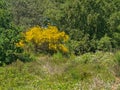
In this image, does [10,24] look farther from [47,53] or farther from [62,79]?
[62,79]

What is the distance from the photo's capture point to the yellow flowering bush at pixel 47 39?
29.0 m

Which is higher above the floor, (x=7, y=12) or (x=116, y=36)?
(x=7, y=12)

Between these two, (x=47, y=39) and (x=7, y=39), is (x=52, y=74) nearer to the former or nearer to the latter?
(x=7, y=39)

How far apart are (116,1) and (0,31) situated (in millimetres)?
12634

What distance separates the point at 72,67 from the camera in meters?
19.8

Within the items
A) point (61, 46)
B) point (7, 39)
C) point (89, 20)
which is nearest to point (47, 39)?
point (61, 46)

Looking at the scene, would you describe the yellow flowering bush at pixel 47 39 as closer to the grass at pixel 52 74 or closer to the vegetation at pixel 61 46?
the vegetation at pixel 61 46

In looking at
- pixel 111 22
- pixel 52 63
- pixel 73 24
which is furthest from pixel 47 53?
pixel 52 63

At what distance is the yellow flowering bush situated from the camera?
29.0 metres

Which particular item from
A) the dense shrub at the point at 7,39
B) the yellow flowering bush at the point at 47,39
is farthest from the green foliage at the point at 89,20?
the dense shrub at the point at 7,39

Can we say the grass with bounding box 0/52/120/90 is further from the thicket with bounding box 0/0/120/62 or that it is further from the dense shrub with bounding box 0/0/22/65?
the thicket with bounding box 0/0/120/62

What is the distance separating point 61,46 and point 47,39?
1182 millimetres

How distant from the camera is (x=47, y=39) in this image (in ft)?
95.3

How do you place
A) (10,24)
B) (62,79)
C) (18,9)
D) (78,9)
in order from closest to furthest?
(62,79), (10,24), (78,9), (18,9)
